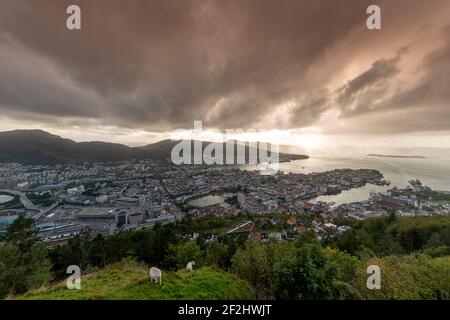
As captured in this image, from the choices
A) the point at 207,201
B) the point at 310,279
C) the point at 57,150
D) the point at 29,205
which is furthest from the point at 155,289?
the point at 57,150

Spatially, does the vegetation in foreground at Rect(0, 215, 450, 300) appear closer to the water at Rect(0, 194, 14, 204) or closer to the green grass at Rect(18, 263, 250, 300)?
the green grass at Rect(18, 263, 250, 300)

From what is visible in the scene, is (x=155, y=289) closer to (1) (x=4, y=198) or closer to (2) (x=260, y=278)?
(2) (x=260, y=278)

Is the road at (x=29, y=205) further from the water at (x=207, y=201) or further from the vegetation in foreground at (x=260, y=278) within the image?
the vegetation in foreground at (x=260, y=278)

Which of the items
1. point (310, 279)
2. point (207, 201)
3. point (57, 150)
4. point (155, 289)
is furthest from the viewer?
point (57, 150)

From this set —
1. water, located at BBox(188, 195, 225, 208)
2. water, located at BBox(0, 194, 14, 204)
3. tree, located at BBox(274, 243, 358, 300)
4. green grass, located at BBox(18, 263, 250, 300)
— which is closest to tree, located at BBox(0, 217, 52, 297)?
green grass, located at BBox(18, 263, 250, 300)

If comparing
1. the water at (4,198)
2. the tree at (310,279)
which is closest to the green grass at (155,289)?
the tree at (310,279)
